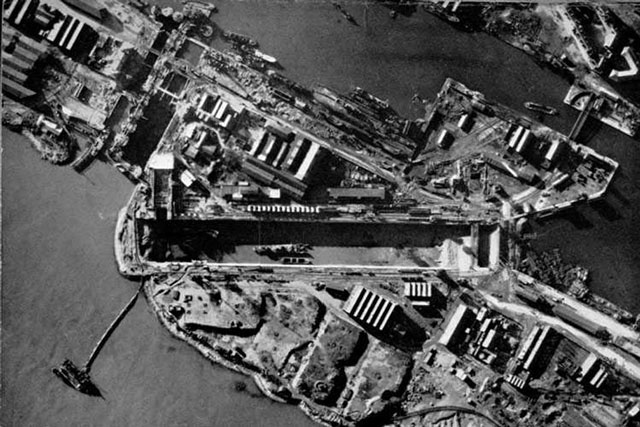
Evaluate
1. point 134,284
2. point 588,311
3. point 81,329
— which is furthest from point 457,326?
point 81,329

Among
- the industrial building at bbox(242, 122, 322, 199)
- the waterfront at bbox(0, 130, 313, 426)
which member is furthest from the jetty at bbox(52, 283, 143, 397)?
the industrial building at bbox(242, 122, 322, 199)

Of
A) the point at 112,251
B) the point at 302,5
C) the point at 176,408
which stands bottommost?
the point at 176,408

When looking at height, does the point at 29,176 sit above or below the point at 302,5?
below

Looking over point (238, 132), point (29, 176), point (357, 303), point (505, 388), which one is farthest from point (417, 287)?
point (29, 176)

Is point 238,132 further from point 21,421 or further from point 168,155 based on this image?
point 21,421

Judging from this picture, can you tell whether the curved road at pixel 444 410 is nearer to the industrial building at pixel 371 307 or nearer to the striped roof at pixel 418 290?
the industrial building at pixel 371 307

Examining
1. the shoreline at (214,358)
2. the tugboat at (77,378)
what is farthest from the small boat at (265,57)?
the tugboat at (77,378)
